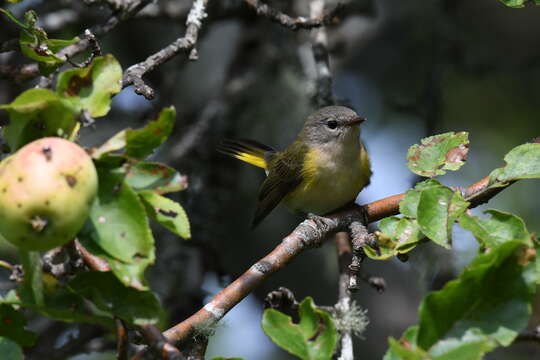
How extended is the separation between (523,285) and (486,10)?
461 centimetres

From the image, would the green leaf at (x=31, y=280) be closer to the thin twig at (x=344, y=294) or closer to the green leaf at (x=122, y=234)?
the green leaf at (x=122, y=234)

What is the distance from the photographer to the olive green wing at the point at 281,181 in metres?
4.05

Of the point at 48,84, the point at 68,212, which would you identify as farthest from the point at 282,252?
the point at 48,84

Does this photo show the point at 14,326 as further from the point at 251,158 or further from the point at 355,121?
the point at 251,158

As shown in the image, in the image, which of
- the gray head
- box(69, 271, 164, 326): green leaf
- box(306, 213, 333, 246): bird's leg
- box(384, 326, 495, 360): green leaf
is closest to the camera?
box(384, 326, 495, 360): green leaf

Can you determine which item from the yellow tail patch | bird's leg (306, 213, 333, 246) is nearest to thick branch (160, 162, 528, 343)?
bird's leg (306, 213, 333, 246)

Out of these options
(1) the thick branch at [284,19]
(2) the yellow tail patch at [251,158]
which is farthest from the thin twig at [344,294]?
(2) the yellow tail patch at [251,158]

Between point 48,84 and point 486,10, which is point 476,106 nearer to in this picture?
point 486,10

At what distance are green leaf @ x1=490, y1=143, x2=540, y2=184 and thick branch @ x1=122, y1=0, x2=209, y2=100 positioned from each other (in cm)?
107

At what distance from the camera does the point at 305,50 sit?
4.73 meters

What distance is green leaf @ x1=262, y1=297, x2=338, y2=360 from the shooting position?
1453 millimetres

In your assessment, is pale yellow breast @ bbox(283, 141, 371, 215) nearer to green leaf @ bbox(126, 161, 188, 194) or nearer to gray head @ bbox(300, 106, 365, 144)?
gray head @ bbox(300, 106, 365, 144)

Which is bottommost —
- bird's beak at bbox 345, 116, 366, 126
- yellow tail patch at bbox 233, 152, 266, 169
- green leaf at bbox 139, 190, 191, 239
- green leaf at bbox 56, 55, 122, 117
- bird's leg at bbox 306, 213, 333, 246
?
yellow tail patch at bbox 233, 152, 266, 169

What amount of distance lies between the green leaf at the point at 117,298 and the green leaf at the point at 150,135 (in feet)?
0.92
